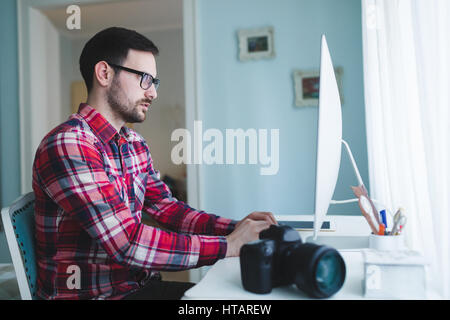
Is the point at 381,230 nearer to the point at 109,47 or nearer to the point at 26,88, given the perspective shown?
the point at 109,47

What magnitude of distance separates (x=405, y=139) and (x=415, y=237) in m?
0.29

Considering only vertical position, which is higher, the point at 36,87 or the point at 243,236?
the point at 36,87

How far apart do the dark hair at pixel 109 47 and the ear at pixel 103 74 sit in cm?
2

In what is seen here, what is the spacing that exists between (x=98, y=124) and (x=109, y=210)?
0.34m

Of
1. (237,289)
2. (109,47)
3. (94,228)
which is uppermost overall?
(109,47)

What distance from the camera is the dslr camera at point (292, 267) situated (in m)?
0.58

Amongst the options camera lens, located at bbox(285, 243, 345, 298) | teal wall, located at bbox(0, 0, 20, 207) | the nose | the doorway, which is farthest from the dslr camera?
teal wall, located at bbox(0, 0, 20, 207)

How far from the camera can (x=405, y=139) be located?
1.03 metres

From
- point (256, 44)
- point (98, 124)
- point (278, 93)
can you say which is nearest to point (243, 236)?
point (98, 124)

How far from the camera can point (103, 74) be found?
1.09 m

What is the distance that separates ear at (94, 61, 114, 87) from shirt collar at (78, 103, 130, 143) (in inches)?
3.7

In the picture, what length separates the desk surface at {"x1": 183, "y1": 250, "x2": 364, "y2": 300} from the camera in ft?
2.03

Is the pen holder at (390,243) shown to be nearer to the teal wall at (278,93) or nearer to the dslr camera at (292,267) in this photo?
the dslr camera at (292,267)
